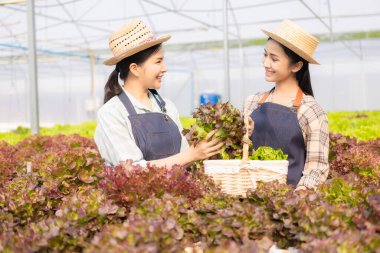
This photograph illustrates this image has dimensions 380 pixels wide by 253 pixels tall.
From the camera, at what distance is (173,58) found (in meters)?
29.0

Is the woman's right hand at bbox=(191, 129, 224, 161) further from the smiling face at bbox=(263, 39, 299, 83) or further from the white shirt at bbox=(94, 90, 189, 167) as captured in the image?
the smiling face at bbox=(263, 39, 299, 83)

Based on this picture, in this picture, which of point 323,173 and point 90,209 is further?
Result: point 323,173

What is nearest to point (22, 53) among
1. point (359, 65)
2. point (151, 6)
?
point (151, 6)

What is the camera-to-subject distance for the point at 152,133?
3279 mm

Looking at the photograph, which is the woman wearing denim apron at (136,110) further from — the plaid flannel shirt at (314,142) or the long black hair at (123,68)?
the plaid flannel shirt at (314,142)

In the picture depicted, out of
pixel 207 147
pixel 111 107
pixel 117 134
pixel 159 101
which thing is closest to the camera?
pixel 207 147

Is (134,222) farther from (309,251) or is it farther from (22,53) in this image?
(22,53)

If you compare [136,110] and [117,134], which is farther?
[136,110]

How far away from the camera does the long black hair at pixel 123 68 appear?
3.37 metres

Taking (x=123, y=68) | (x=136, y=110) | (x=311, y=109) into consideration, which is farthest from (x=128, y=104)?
(x=311, y=109)

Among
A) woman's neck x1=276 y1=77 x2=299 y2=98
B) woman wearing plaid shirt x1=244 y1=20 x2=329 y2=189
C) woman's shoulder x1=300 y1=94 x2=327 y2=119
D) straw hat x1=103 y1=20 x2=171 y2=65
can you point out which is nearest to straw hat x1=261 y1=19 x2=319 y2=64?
Result: woman wearing plaid shirt x1=244 y1=20 x2=329 y2=189

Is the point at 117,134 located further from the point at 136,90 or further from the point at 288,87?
the point at 288,87

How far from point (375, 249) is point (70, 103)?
96.4ft

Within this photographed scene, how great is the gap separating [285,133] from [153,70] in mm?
950
